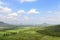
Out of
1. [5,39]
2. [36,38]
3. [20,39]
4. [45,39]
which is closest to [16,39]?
[20,39]

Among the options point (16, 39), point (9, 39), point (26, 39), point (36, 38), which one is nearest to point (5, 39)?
point (9, 39)

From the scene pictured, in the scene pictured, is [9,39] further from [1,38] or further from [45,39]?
[45,39]

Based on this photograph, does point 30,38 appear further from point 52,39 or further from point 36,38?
point 52,39

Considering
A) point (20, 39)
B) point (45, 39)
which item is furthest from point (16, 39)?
point (45, 39)

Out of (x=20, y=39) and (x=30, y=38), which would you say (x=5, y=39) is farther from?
(x=30, y=38)

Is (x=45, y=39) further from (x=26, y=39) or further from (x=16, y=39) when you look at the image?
(x=16, y=39)
